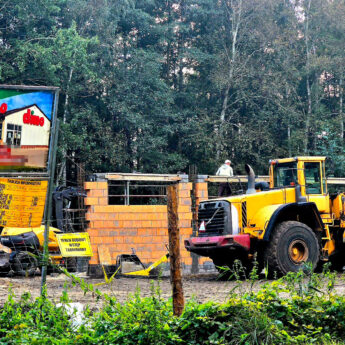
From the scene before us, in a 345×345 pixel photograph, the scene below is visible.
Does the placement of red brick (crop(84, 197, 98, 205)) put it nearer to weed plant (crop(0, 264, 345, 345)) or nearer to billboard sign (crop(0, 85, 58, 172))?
billboard sign (crop(0, 85, 58, 172))

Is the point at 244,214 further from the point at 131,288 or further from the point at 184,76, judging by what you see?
the point at 184,76

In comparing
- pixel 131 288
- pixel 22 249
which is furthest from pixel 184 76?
pixel 131 288

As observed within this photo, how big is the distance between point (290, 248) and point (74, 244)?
17.2ft

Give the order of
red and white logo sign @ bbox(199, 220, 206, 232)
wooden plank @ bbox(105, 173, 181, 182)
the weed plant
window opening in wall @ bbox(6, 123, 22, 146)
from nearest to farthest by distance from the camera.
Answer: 1. the weed plant
2. window opening in wall @ bbox(6, 123, 22, 146)
3. red and white logo sign @ bbox(199, 220, 206, 232)
4. wooden plank @ bbox(105, 173, 181, 182)

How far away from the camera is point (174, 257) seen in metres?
6.69

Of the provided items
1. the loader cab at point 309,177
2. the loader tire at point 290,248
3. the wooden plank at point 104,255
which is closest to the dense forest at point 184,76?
the wooden plank at point 104,255

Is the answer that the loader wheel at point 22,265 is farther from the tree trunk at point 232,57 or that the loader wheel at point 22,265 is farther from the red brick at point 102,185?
the tree trunk at point 232,57

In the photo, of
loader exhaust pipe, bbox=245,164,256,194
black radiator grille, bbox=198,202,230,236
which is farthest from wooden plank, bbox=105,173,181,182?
loader exhaust pipe, bbox=245,164,256,194

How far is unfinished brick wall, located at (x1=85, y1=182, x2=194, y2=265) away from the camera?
15539 millimetres

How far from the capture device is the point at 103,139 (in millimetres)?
31297

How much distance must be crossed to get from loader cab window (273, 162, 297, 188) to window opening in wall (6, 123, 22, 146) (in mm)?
7816

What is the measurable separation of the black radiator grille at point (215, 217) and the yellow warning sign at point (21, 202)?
6272mm

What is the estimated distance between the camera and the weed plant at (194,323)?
631 cm

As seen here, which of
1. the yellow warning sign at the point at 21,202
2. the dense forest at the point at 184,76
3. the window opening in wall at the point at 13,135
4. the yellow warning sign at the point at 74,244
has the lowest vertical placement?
the yellow warning sign at the point at 74,244
